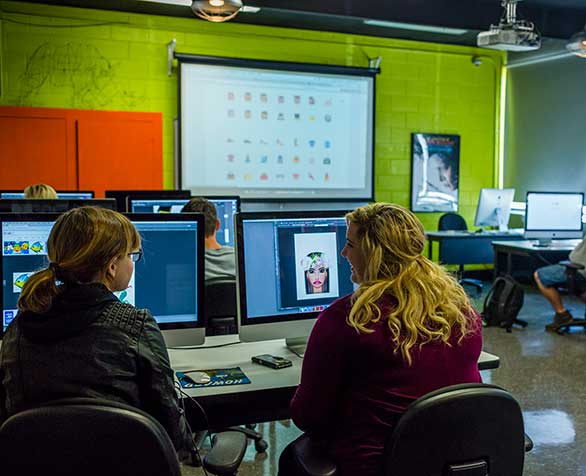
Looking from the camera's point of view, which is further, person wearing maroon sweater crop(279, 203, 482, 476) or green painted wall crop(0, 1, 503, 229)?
green painted wall crop(0, 1, 503, 229)

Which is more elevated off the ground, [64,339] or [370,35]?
[370,35]

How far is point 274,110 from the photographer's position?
733 centimetres

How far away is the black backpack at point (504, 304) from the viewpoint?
5.55 m

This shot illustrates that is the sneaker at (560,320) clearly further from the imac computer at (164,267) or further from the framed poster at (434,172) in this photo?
the imac computer at (164,267)

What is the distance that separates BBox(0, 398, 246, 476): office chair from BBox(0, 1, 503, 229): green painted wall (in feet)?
19.6

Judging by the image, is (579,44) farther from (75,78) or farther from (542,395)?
(75,78)

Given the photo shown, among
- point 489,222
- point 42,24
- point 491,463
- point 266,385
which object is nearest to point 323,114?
point 489,222

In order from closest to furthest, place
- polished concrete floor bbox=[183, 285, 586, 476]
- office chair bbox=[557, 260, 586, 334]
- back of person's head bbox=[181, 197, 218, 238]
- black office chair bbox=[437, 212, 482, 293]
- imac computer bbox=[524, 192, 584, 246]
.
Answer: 1. polished concrete floor bbox=[183, 285, 586, 476]
2. back of person's head bbox=[181, 197, 218, 238]
3. office chair bbox=[557, 260, 586, 334]
4. imac computer bbox=[524, 192, 584, 246]
5. black office chair bbox=[437, 212, 482, 293]

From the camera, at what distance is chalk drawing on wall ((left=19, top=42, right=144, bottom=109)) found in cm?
645

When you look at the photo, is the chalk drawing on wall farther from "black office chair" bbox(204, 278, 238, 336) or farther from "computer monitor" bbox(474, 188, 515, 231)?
"black office chair" bbox(204, 278, 238, 336)

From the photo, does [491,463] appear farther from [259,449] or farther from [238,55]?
[238,55]

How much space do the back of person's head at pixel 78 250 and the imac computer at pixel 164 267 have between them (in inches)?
20.5

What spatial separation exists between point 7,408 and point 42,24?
596cm

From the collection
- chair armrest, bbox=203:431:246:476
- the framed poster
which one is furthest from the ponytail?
the framed poster
